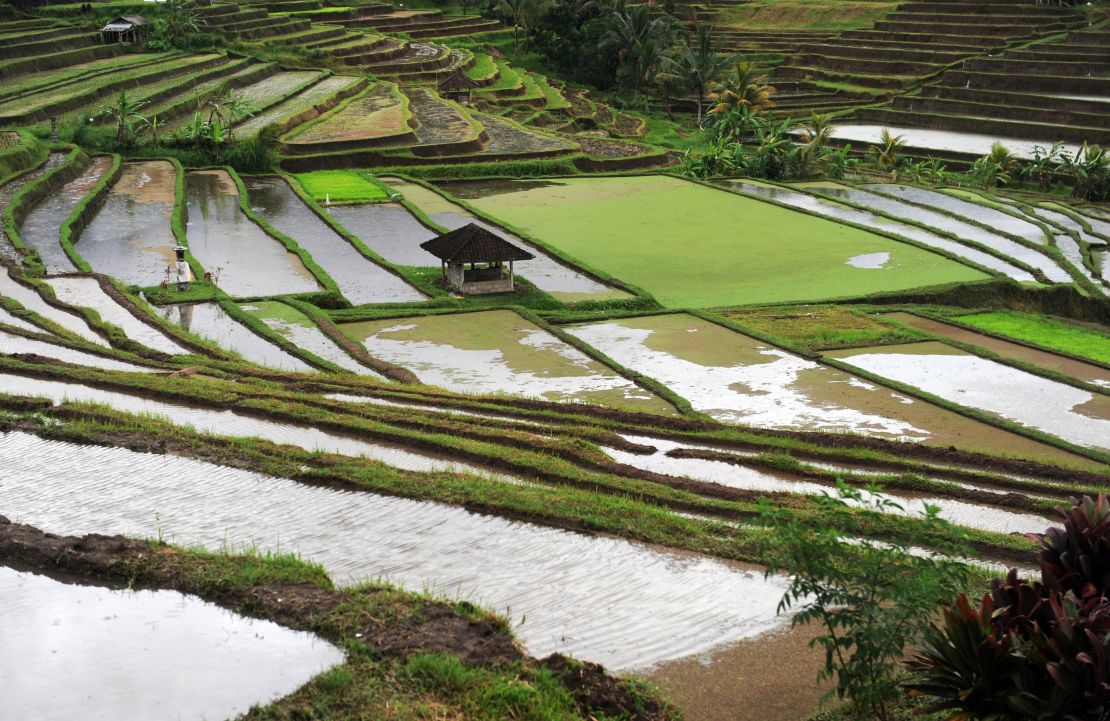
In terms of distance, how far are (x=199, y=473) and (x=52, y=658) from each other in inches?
124

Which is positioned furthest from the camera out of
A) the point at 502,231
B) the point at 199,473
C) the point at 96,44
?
the point at 96,44

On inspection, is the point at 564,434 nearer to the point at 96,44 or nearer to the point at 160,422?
the point at 160,422

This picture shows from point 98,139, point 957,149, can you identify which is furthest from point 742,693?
point 957,149

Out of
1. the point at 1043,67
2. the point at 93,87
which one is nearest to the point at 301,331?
the point at 93,87

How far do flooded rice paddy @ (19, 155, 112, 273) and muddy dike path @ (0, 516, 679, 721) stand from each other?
12443mm

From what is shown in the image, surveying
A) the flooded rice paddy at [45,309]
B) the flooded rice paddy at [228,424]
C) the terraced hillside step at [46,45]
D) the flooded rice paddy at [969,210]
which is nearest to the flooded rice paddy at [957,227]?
the flooded rice paddy at [969,210]

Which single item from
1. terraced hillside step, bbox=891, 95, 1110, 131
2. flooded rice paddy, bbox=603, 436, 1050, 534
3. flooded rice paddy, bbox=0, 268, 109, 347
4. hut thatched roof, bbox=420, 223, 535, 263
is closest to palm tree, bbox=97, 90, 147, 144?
flooded rice paddy, bbox=0, 268, 109, 347

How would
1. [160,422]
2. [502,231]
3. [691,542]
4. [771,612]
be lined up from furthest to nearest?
1. [502,231]
2. [160,422]
3. [691,542]
4. [771,612]

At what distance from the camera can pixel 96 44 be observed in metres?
39.6

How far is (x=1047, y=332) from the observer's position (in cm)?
1761

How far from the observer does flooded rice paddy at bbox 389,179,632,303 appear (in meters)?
18.8

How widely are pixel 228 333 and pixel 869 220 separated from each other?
15.4m

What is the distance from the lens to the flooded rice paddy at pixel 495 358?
521 inches

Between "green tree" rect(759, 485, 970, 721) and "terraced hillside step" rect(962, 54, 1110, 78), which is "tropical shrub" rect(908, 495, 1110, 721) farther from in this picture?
"terraced hillside step" rect(962, 54, 1110, 78)
